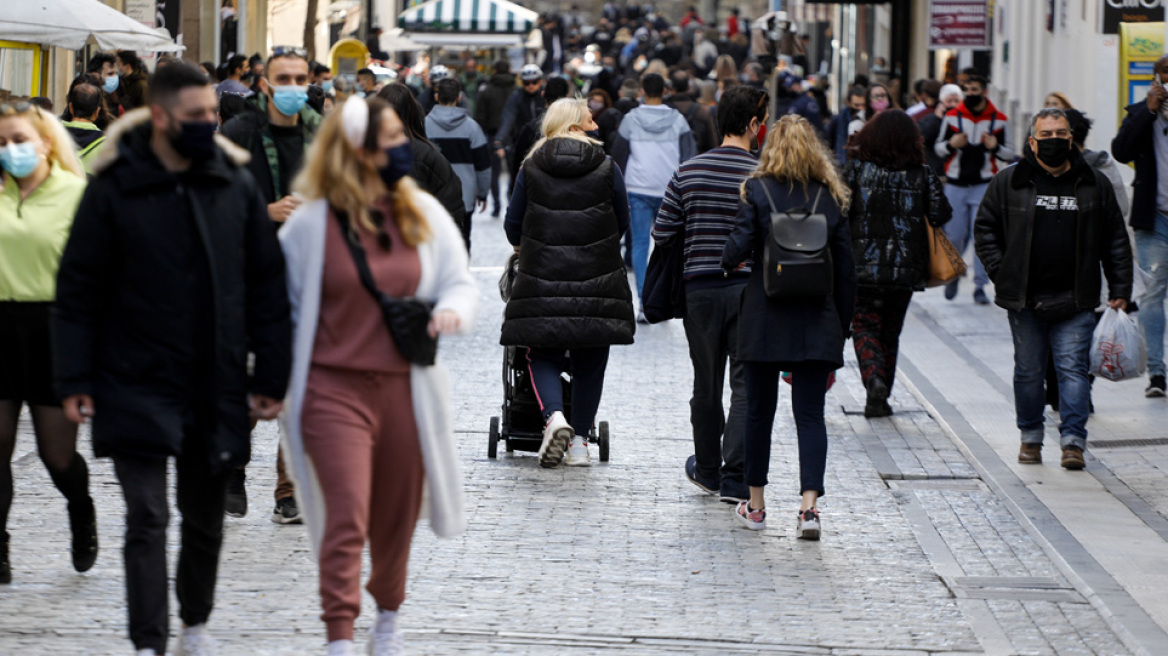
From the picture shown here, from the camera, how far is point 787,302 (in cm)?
776

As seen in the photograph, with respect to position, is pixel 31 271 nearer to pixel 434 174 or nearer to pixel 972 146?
pixel 434 174

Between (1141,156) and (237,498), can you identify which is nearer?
(237,498)

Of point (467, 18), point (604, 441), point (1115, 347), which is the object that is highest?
point (467, 18)

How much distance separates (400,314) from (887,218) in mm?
6085

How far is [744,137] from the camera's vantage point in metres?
8.68

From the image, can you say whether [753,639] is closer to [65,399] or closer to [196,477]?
[196,477]

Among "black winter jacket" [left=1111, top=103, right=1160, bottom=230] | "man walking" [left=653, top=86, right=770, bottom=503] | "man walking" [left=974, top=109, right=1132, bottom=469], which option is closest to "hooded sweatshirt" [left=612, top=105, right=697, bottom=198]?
"black winter jacket" [left=1111, top=103, right=1160, bottom=230]

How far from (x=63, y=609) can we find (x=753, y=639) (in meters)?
2.26

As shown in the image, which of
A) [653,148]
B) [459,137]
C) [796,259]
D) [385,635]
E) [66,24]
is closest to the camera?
[385,635]

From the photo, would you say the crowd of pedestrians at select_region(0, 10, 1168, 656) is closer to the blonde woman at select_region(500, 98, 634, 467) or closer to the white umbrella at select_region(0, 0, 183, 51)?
the blonde woman at select_region(500, 98, 634, 467)

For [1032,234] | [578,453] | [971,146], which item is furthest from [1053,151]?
[971,146]

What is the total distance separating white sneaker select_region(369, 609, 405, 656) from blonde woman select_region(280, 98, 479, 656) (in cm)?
12

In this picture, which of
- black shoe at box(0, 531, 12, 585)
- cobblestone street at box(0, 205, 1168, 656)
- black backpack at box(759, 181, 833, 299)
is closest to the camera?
cobblestone street at box(0, 205, 1168, 656)

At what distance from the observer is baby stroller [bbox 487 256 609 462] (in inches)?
377
